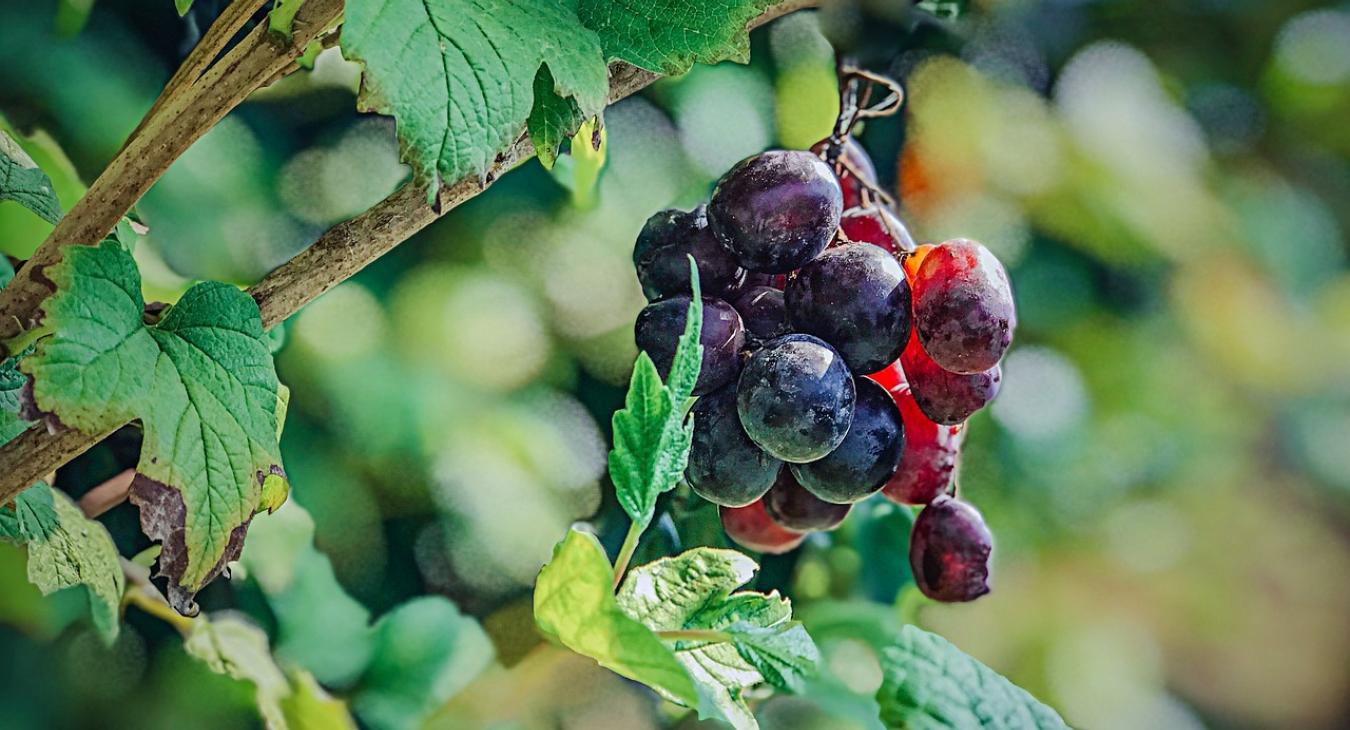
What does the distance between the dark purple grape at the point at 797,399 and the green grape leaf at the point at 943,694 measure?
84mm

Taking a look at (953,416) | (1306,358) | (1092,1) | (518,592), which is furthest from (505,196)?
(1306,358)

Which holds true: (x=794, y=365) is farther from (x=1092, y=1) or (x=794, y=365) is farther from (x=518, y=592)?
(x=1092, y=1)

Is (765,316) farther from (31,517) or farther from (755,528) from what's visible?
(31,517)

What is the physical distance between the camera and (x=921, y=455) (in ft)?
1.78

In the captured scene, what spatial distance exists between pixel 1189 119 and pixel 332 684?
42.8 inches

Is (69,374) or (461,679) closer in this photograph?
(69,374)

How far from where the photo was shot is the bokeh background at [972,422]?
702 millimetres

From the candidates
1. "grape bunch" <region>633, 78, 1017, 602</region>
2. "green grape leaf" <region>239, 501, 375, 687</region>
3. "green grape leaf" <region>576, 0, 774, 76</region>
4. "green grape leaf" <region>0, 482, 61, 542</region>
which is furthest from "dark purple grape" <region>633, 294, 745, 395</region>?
"green grape leaf" <region>239, 501, 375, 687</region>

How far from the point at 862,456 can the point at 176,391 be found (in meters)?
0.28

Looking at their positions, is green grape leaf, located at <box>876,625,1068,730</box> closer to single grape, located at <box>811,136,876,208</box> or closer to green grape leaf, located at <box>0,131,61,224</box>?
single grape, located at <box>811,136,876,208</box>

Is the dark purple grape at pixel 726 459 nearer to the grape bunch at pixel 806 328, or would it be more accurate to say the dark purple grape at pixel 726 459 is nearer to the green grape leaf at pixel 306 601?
the grape bunch at pixel 806 328

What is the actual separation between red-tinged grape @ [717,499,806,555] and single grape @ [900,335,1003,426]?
12 cm

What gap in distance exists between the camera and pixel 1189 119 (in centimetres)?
119

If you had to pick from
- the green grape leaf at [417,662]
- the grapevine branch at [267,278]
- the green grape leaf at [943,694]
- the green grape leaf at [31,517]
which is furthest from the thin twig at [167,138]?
the green grape leaf at [417,662]
